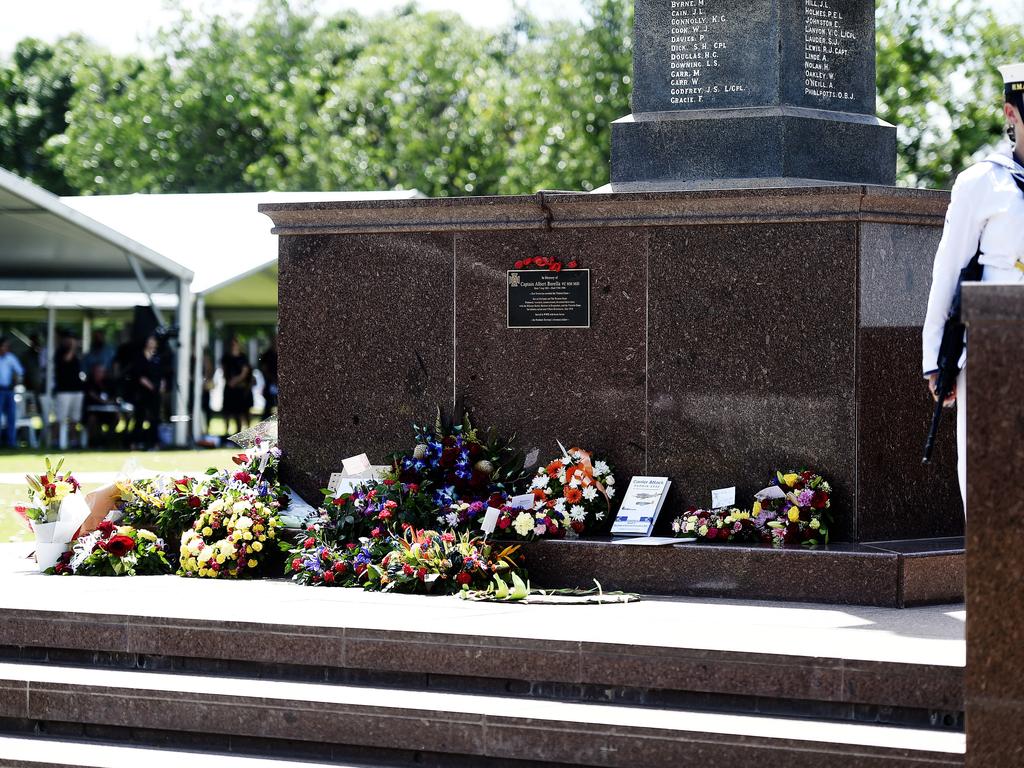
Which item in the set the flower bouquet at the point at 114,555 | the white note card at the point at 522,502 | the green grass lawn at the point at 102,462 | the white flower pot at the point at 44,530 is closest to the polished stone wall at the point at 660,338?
the white note card at the point at 522,502

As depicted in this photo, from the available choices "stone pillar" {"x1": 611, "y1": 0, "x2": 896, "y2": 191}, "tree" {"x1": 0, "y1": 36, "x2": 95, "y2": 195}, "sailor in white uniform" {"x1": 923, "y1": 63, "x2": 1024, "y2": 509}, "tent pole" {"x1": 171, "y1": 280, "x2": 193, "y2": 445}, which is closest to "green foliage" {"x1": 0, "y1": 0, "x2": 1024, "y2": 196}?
"tree" {"x1": 0, "y1": 36, "x2": 95, "y2": 195}

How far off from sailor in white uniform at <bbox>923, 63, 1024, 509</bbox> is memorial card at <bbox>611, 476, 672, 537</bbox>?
2456 mm

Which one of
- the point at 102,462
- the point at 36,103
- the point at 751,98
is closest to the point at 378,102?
the point at 36,103

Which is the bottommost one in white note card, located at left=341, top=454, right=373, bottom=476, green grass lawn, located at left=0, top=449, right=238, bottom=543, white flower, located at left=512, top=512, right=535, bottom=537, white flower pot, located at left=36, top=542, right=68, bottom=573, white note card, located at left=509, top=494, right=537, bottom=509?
green grass lawn, located at left=0, top=449, right=238, bottom=543

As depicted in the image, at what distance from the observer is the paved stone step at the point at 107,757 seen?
5762 mm

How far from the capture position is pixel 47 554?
8406 mm

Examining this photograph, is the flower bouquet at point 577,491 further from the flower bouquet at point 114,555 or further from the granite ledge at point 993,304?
the granite ledge at point 993,304

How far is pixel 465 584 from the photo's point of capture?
7363 mm

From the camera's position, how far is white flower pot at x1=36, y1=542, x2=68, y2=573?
8.41m

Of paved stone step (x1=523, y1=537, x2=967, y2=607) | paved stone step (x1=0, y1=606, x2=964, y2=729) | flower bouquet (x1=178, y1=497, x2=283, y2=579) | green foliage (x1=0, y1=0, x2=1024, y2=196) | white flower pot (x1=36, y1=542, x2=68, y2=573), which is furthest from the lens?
green foliage (x1=0, y1=0, x2=1024, y2=196)

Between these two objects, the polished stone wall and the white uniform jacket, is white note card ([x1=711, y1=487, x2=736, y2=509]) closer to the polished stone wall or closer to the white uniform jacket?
the polished stone wall

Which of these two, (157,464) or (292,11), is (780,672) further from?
(292,11)

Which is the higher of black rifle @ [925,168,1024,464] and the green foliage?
the green foliage

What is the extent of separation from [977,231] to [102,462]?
1527 centimetres
